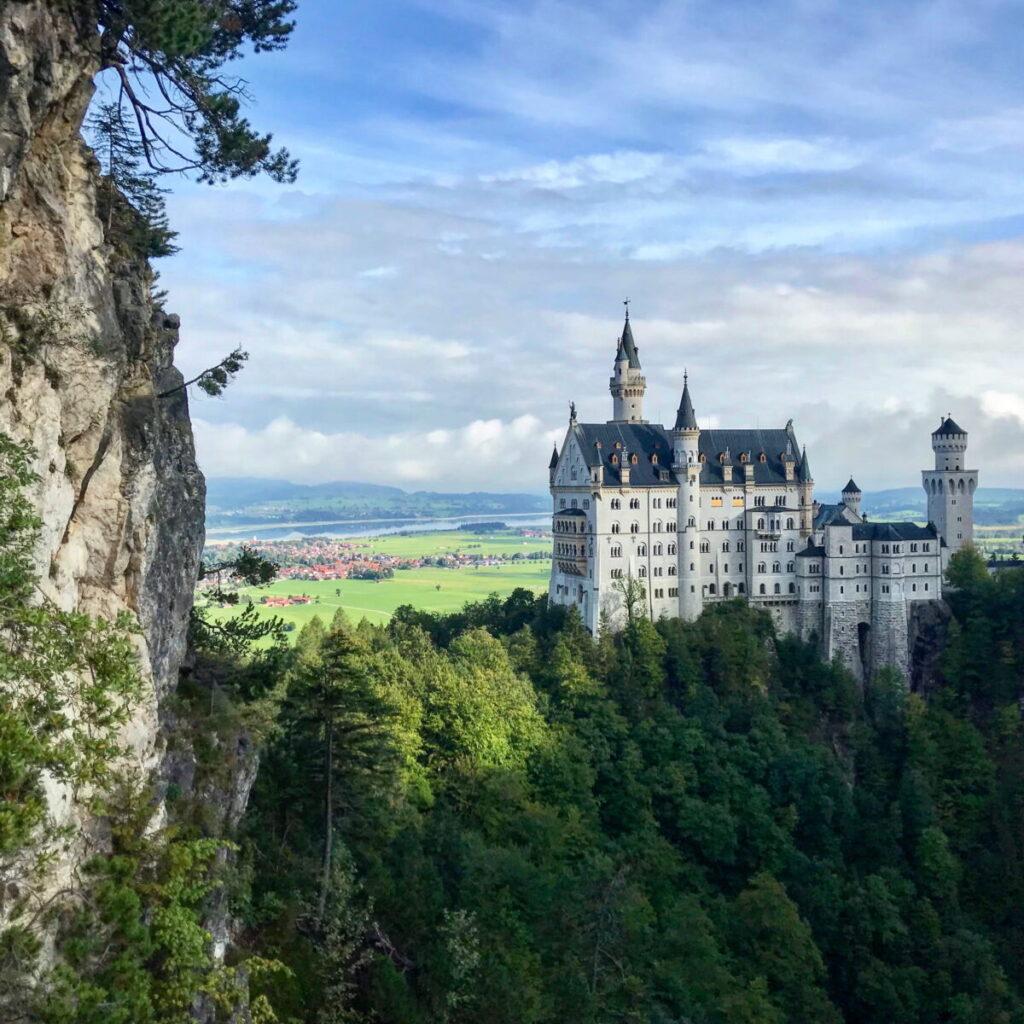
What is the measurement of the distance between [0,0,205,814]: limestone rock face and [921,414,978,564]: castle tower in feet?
256

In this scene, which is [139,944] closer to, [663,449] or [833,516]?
[663,449]

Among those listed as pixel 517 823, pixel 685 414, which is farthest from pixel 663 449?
pixel 517 823

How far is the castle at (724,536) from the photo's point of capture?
83.8 meters

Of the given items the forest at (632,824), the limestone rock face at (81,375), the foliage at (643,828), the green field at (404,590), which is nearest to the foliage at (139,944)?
the limestone rock face at (81,375)

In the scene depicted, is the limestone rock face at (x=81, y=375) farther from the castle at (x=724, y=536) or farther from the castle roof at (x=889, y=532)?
Answer: the castle roof at (x=889, y=532)

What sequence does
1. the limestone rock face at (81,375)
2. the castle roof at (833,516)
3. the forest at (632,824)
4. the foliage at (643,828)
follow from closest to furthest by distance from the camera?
the limestone rock face at (81,375)
the forest at (632,824)
the foliage at (643,828)
the castle roof at (833,516)

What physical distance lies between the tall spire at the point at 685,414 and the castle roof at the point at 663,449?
2.23 m

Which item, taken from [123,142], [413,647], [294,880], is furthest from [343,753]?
[413,647]

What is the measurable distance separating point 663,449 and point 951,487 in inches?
1032

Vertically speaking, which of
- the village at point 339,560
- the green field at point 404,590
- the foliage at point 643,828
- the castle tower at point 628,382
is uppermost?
the castle tower at point 628,382

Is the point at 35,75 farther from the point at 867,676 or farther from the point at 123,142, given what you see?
the point at 867,676

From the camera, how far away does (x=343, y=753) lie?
39.4 meters

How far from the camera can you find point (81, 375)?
24.5m

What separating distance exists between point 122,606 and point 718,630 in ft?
201
